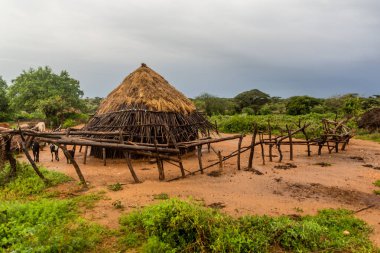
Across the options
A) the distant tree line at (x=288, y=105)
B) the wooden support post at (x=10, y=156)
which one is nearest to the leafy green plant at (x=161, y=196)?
the wooden support post at (x=10, y=156)

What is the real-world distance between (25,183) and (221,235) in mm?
7005

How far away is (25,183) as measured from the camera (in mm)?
9062

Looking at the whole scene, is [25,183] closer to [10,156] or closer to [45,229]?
[10,156]

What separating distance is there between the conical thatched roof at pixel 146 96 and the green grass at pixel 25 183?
492 cm

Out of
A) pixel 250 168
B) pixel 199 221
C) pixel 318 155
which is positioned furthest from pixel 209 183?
pixel 318 155

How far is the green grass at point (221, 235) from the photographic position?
511 cm

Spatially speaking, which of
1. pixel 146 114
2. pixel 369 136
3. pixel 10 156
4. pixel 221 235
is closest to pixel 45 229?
pixel 221 235

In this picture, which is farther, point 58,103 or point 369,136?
point 58,103

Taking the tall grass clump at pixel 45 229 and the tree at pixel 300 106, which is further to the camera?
the tree at pixel 300 106

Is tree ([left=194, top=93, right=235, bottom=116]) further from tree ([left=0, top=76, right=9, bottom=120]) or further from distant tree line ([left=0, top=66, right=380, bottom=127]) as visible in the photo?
tree ([left=0, top=76, right=9, bottom=120])

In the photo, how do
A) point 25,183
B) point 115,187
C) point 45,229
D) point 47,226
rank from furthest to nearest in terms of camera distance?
point 25,183
point 115,187
point 47,226
point 45,229

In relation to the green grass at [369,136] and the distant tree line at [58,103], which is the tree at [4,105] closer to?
the distant tree line at [58,103]

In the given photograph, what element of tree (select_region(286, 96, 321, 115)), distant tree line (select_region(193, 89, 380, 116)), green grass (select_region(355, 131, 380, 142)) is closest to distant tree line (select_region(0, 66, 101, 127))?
distant tree line (select_region(193, 89, 380, 116))

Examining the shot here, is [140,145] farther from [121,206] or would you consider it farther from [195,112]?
[195,112]
